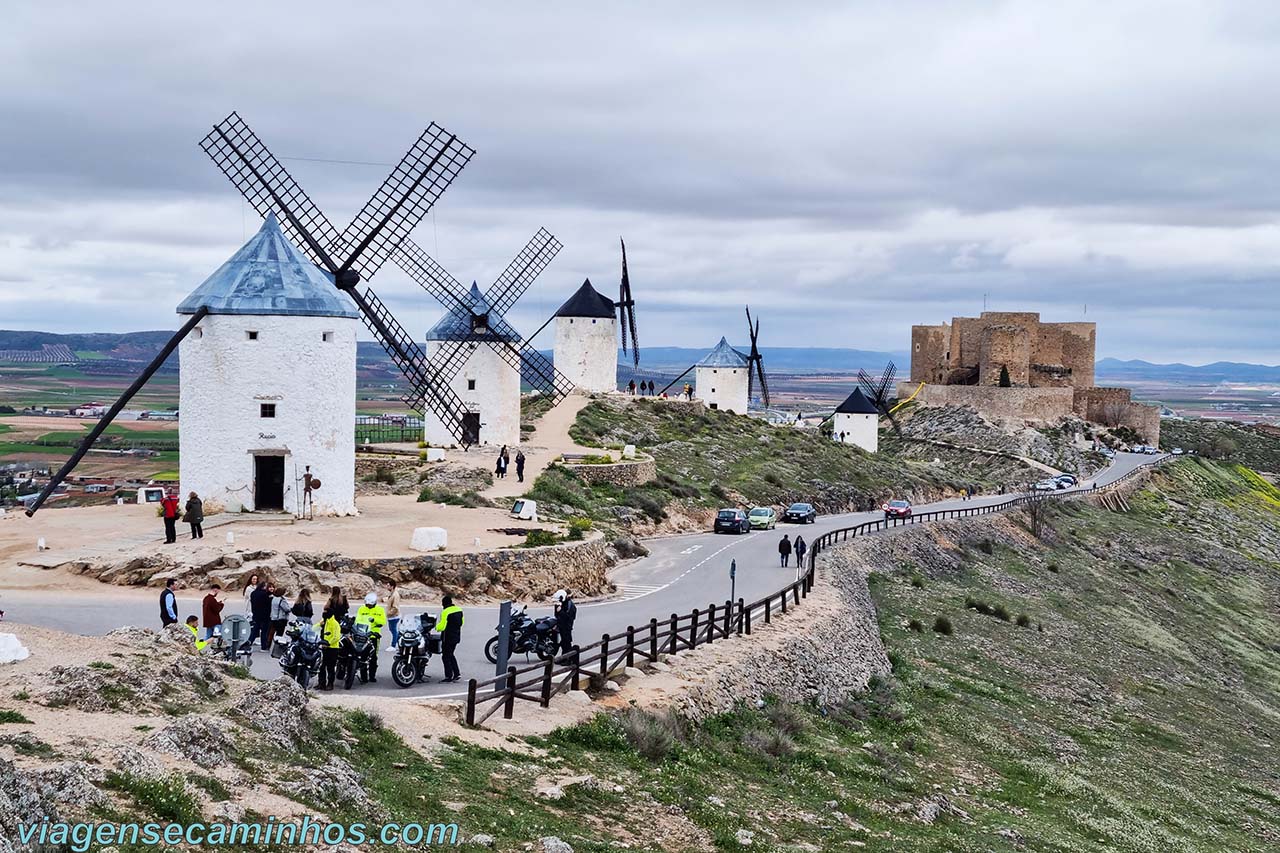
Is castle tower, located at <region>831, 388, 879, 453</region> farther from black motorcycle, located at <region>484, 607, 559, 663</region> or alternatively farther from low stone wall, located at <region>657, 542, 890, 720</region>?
A: black motorcycle, located at <region>484, 607, 559, 663</region>

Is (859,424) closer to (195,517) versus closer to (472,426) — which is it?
(472,426)

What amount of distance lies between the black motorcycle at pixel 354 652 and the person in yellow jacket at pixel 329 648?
0.51ft

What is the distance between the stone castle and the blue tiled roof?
4986 centimetres

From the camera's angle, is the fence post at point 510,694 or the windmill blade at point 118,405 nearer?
the fence post at point 510,694

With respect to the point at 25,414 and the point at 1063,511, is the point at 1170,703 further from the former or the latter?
the point at 25,414

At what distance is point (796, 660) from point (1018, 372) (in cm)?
7140

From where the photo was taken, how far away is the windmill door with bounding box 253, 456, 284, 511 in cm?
2978

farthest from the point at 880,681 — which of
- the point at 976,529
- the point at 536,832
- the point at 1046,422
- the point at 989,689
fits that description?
the point at 1046,422

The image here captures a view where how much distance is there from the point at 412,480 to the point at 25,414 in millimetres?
84917

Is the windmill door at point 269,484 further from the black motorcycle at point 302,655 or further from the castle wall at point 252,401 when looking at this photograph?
the black motorcycle at point 302,655

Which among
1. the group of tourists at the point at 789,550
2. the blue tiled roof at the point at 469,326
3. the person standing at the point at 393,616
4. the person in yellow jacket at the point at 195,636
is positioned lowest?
the group of tourists at the point at 789,550

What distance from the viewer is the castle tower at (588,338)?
226ft

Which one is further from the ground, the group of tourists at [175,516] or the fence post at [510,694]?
the group of tourists at [175,516]

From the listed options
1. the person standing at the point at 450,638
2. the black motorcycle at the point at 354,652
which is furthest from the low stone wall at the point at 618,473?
the black motorcycle at the point at 354,652
